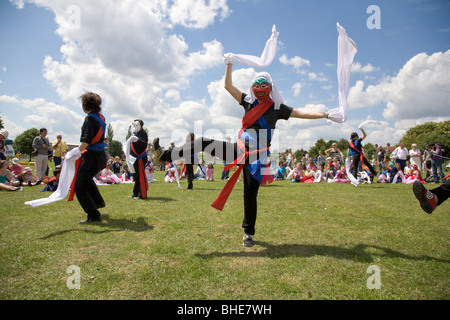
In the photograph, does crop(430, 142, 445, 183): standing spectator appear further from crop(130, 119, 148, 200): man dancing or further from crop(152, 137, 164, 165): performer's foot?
crop(152, 137, 164, 165): performer's foot

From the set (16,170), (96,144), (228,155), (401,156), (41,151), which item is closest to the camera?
(228,155)

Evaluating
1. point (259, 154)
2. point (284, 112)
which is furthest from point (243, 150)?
point (284, 112)

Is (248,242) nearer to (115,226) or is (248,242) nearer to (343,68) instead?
(115,226)

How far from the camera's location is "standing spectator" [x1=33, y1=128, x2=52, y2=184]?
11.7 meters

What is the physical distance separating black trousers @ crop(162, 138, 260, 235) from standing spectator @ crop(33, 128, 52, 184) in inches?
409

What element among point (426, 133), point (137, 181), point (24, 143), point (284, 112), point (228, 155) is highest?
point (426, 133)

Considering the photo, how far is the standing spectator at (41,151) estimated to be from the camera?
11688 mm

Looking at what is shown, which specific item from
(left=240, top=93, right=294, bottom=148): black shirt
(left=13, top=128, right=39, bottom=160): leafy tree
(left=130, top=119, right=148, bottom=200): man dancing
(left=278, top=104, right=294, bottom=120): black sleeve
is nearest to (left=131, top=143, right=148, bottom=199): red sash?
(left=130, top=119, right=148, bottom=200): man dancing

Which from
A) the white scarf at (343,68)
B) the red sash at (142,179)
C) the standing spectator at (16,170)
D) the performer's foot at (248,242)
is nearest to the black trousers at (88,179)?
the red sash at (142,179)

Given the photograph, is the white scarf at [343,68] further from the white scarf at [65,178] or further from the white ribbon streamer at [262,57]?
the white scarf at [65,178]

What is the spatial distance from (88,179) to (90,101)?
1643 mm

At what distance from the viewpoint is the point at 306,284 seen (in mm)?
2678

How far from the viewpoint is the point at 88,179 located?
5.25 metres

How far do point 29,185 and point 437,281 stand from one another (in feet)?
46.2
